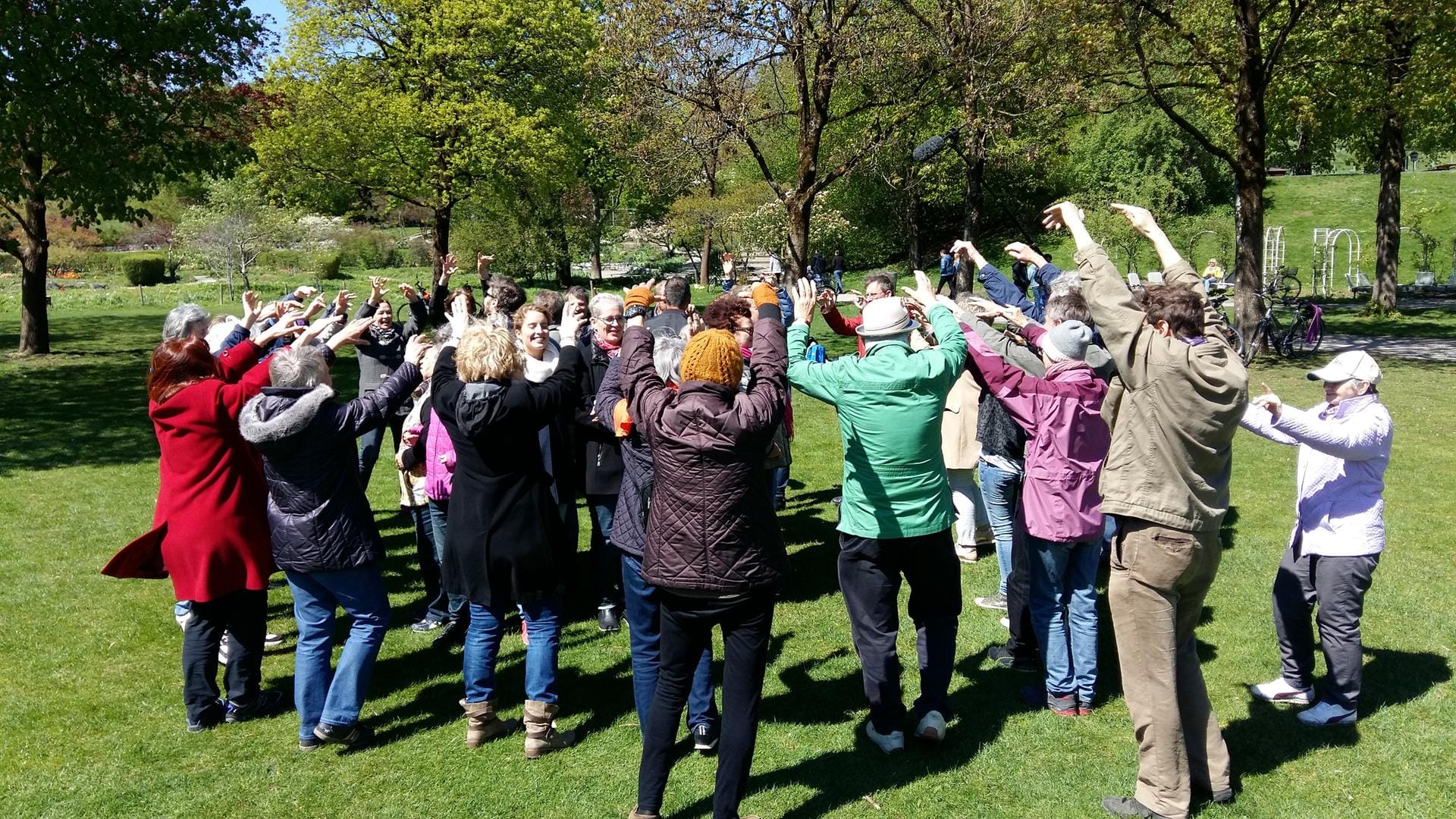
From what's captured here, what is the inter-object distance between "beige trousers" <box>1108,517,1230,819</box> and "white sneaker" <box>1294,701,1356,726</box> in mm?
1213

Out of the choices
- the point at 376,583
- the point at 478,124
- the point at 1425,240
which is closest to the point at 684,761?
the point at 376,583

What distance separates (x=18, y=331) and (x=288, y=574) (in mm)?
24204

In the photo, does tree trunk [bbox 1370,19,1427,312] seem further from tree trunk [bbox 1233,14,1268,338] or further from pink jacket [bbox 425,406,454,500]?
pink jacket [bbox 425,406,454,500]

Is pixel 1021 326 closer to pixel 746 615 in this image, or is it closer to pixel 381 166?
pixel 746 615

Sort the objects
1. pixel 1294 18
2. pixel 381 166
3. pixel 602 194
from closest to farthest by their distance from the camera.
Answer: pixel 1294 18 < pixel 381 166 < pixel 602 194

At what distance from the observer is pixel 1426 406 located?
13.1 meters

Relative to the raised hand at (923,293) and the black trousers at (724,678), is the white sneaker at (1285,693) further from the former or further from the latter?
the black trousers at (724,678)

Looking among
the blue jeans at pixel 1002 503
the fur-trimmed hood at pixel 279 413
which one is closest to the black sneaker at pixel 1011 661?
the blue jeans at pixel 1002 503

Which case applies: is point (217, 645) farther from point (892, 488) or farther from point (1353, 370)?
point (1353, 370)

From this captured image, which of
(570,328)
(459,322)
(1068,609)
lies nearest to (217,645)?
(459,322)

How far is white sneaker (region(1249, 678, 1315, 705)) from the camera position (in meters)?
5.08

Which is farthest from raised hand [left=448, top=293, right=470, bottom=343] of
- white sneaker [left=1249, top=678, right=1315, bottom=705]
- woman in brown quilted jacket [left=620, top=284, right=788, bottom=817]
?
white sneaker [left=1249, top=678, right=1315, bottom=705]

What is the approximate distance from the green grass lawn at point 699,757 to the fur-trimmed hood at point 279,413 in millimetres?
1598

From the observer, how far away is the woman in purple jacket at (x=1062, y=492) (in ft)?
16.1
